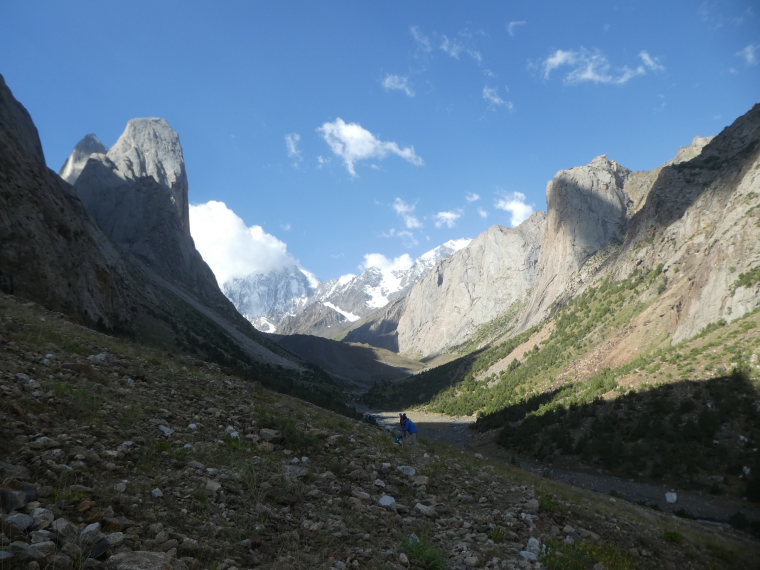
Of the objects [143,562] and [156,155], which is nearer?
[143,562]

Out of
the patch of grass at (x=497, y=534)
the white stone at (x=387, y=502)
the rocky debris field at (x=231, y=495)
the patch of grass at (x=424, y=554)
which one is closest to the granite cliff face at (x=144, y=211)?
the rocky debris field at (x=231, y=495)

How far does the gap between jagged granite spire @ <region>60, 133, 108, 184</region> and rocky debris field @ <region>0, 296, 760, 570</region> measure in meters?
187

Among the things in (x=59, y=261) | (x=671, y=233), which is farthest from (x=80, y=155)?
(x=671, y=233)

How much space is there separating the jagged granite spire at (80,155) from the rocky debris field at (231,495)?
187 m

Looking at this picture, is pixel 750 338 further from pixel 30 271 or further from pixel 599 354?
pixel 30 271

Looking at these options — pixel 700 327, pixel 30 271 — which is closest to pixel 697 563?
pixel 700 327

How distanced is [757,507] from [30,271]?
153ft

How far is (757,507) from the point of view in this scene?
2114cm

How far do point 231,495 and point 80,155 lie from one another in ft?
706

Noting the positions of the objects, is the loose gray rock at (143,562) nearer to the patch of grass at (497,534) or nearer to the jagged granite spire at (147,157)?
the patch of grass at (497,534)

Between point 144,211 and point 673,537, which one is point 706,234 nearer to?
point 673,537

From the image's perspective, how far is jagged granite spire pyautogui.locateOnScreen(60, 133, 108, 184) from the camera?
6422 inches

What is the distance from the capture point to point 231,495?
7.73 meters

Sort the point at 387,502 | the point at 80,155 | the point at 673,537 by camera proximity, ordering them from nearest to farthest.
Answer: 1. the point at 387,502
2. the point at 673,537
3. the point at 80,155
